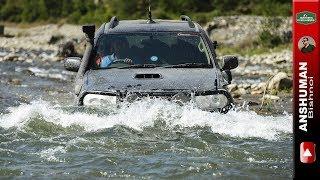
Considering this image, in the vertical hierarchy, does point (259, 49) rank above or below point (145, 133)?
below

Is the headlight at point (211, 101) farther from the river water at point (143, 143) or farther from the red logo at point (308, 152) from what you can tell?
the red logo at point (308, 152)

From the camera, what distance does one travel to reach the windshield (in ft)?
32.3

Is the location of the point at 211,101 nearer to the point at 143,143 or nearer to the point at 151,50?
the point at 143,143

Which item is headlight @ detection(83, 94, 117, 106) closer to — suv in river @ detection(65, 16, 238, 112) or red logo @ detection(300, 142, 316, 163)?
suv in river @ detection(65, 16, 238, 112)

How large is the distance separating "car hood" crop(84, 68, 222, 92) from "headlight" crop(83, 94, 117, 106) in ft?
0.33

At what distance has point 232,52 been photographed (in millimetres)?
43719

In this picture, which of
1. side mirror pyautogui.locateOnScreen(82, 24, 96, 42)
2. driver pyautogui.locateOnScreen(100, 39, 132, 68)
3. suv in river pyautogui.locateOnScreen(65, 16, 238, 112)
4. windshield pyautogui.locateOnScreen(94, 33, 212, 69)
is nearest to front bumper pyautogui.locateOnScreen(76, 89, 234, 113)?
suv in river pyautogui.locateOnScreen(65, 16, 238, 112)

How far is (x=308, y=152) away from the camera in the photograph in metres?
4.75

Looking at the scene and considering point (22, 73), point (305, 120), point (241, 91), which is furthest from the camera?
point (22, 73)

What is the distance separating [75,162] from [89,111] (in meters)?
1.77

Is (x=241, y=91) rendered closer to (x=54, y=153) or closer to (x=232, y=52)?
(x=54, y=153)

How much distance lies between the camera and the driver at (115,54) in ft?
32.4

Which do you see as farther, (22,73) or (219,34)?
(219,34)

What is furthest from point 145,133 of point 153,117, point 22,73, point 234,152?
point 22,73
